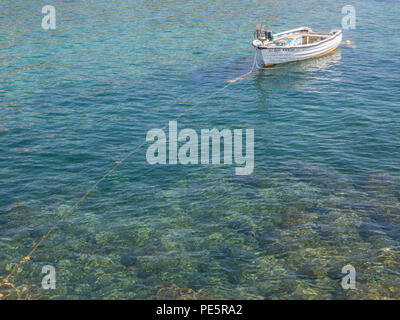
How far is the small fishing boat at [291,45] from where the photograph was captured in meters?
47.5

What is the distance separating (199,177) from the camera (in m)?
27.6

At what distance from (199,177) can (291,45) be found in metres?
31.3

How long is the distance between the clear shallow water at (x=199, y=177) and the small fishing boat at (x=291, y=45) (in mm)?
1419

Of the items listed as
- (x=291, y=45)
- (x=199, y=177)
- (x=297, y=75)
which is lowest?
(x=199, y=177)

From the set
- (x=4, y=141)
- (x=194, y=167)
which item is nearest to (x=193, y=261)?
(x=194, y=167)

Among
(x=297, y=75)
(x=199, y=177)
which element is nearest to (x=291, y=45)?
(x=297, y=75)

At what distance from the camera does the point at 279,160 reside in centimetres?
2944

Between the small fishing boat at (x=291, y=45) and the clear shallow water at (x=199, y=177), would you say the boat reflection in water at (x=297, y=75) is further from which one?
the small fishing boat at (x=291, y=45)

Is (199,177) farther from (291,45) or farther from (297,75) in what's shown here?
(291,45)

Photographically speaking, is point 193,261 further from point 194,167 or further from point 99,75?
point 99,75

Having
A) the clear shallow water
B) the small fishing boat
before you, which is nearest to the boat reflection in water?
the clear shallow water
